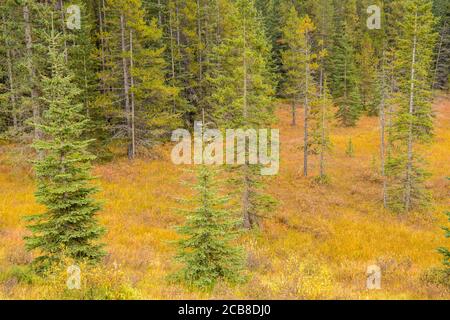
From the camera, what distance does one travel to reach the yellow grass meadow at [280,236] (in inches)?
363

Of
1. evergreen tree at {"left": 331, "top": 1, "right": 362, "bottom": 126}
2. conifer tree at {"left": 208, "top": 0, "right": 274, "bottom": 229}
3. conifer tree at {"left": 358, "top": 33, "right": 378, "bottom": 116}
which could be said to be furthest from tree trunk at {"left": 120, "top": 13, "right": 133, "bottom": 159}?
conifer tree at {"left": 358, "top": 33, "right": 378, "bottom": 116}

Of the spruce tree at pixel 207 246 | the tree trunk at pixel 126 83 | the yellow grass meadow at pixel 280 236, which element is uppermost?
the tree trunk at pixel 126 83

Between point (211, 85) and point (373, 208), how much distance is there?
60.0ft

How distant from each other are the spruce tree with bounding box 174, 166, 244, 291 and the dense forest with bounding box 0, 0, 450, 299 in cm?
4

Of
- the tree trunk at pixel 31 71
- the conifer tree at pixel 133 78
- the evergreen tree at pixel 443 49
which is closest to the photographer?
the tree trunk at pixel 31 71

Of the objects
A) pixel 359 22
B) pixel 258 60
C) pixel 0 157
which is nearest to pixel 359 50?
pixel 359 22

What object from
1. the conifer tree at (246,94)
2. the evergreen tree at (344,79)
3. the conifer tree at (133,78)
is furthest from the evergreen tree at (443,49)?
the conifer tree at (246,94)

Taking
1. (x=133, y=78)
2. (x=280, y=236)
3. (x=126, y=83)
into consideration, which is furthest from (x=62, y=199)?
(x=133, y=78)

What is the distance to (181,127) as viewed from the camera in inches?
1414

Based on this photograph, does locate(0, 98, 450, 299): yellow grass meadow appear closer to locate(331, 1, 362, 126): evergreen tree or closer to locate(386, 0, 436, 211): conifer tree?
locate(386, 0, 436, 211): conifer tree

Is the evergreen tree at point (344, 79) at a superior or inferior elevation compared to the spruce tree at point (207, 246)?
superior

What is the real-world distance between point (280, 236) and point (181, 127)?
59.8 ft

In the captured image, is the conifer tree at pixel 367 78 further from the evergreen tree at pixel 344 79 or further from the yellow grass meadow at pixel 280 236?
the yellow grass meadow at pixel 280 236

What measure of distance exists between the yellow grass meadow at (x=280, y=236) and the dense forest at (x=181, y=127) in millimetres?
145
